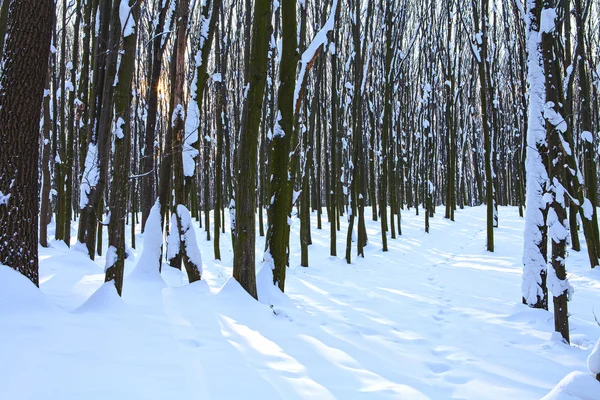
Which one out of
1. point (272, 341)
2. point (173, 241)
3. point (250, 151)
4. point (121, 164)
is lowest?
point (272, 341)

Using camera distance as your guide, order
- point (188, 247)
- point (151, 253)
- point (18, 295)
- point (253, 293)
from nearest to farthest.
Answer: point (18, 295)
point (253, 293)
point (151, 253)
point (188, 247)

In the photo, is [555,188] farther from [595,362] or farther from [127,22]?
[127,22]

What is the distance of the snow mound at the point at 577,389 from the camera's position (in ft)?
7.62

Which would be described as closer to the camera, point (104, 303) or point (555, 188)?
point (104, 303)

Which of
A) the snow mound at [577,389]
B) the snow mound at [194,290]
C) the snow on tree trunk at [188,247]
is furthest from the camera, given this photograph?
the snow on tree trunk at [188,247]

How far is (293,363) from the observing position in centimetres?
320

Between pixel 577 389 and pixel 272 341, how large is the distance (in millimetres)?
2403

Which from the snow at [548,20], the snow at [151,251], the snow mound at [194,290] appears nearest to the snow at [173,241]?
the snow at [151,251]

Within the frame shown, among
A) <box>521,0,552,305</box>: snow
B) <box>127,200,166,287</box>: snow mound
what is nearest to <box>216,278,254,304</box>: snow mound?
Result: <box>127,200,166,287</box>: snow mound

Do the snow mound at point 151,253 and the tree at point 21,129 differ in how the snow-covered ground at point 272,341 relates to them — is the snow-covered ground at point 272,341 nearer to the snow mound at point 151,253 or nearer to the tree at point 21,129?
the snow mound at point 151,253

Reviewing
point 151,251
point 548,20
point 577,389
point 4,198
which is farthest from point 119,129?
point 548,20

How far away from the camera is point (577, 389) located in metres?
2.34

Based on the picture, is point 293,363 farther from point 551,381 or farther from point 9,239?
point 9,239

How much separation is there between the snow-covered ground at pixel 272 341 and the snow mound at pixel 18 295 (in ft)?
0.04
